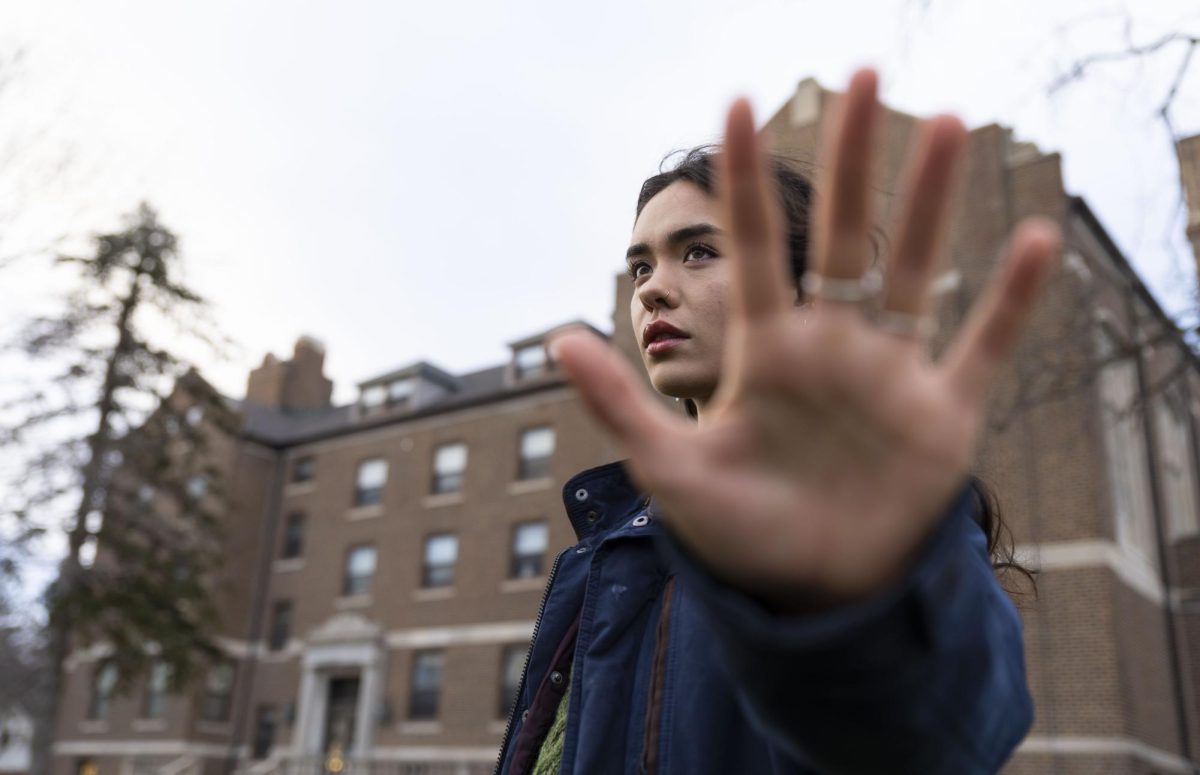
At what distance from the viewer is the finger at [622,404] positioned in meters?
0.95

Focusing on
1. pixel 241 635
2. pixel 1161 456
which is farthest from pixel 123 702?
pixel 1161 456

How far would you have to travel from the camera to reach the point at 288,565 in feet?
108

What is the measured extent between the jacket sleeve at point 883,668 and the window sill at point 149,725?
34655 mm

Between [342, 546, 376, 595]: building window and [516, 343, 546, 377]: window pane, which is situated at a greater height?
[516, 343, 546, 377]: window pane

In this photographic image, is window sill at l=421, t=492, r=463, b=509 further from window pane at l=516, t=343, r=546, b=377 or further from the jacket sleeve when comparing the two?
the jacket sleeve

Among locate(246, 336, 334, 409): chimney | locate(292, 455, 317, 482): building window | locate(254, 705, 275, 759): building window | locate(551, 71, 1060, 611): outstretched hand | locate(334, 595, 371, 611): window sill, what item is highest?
locate(246, 336, 334, 409): chimney

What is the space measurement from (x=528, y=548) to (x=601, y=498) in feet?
85.1

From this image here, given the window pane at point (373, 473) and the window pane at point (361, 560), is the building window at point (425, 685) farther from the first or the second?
the window pane at point (373, 473)

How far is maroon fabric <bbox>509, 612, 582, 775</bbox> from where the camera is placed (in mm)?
1855

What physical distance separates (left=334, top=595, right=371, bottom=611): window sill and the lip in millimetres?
29655

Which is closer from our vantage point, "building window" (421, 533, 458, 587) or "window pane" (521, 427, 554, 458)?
"window pane" (521, 427, 554, 458)

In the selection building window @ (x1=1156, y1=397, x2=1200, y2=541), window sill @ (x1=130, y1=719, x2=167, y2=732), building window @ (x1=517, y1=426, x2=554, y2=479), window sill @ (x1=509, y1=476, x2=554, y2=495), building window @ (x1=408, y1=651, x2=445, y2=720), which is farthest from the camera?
window sill @ (x1=130, y1=719, x2=167, y2=732)

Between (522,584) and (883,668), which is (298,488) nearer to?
(522,584)

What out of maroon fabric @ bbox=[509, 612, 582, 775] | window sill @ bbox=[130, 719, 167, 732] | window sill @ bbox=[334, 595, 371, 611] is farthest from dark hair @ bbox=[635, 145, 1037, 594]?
window sill @ bbox=[130, 719, 167, 732]
